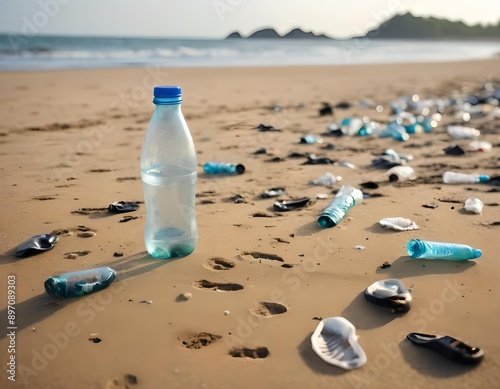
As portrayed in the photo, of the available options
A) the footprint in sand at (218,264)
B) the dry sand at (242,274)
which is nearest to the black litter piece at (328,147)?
the dry sand at (242,274)

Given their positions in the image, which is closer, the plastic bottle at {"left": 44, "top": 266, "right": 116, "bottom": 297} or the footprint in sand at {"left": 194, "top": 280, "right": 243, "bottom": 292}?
the plastic bottle at {"left": 44, "top": 266, "right": 116, "bottom": 297}

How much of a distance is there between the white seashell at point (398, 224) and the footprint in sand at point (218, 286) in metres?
1.10

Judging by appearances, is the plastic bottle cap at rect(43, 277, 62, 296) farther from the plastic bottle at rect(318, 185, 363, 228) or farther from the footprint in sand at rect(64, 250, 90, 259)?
the plastic bottle at rect(318, 185, 363, 228)

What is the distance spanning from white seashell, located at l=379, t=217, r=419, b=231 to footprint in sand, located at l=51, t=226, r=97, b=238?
1.71m

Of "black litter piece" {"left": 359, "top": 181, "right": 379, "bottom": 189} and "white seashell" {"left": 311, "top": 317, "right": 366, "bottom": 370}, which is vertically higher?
"black litter piece" {"left": 359, "top": 181, "right": 379, "bottom": 189}

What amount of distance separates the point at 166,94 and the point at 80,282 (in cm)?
95

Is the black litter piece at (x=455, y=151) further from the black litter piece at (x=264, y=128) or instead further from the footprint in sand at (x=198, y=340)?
the footprint in sand at (x=198, y=340)

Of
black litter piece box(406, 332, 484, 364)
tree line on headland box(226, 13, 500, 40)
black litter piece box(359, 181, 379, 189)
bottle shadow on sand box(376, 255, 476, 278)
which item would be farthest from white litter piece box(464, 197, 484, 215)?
tree line on headland box(226, 13, 500, 40)

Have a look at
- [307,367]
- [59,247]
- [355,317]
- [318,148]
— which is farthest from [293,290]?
[318,148]

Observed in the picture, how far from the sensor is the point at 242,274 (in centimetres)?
230

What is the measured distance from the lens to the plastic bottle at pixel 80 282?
6.79 ft

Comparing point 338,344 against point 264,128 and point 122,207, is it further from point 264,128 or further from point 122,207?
point 264,128

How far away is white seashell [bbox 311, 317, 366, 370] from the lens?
1.70 metres

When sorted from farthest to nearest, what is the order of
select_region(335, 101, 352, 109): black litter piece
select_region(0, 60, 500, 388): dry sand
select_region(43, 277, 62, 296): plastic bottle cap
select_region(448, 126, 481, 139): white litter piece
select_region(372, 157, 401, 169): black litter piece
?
select_region(335, 101, 352, 109): black litter piece, select_region(448, 126, 481, 139): white litter piece, select_region(372, 157, 401, 169): black litter piece, select_region(43, 277, 62, 296): plastic bottle cap, select_region(0, 60, 500, 388): dry sand
